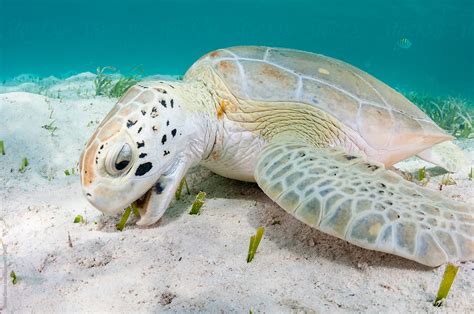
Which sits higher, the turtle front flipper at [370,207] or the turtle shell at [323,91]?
the turtle shell at [323,91]

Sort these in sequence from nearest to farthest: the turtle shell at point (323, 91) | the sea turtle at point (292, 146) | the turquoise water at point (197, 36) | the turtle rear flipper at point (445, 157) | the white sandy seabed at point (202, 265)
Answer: the white sandy seabed at point (202, 265) → the sea turtle at point (292, 146) → the turtle shell at point (323, 91) → the turtle rear flipper at point (445, 157) → the turquoise water at point (197, 36)

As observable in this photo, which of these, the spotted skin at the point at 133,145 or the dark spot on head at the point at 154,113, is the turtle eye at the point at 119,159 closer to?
the spotted skin at the point at 133,145

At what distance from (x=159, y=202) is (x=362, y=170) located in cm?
129

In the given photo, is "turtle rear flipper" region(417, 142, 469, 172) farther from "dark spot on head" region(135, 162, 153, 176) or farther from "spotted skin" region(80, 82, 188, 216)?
"dark spot on head" region(135, 162, 153, 176)

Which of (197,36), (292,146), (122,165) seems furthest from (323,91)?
(197,36)

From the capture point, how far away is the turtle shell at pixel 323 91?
287cm

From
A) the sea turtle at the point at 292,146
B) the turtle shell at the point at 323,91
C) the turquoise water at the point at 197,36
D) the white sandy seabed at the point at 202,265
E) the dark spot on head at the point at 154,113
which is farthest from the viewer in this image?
the turquoise water at the point at 197,36

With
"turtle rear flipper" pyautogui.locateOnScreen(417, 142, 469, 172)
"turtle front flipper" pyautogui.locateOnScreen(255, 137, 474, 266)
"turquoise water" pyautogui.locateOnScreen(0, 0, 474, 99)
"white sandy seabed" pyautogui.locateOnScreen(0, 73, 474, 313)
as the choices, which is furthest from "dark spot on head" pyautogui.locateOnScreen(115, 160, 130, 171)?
"turquoise water" pyautogui.locateOnScreen(0, 0, 474, 99)

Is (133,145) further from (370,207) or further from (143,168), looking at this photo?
(370,207)

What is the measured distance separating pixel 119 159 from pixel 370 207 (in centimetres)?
143

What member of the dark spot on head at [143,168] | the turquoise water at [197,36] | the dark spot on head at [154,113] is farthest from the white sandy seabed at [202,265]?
the turquoise water at [197,36]

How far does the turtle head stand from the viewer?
82.5 inches

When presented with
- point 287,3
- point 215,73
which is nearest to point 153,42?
point 287,3

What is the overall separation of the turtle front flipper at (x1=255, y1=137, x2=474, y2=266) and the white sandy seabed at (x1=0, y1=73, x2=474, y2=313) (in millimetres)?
143
